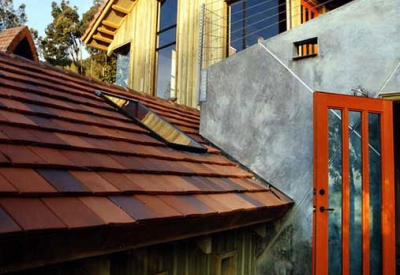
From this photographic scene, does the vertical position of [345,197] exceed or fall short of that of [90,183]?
it falls short

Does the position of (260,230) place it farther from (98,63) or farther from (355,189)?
(98,63)

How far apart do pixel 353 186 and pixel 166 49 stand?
644 cm

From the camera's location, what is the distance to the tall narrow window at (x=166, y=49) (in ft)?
29.2

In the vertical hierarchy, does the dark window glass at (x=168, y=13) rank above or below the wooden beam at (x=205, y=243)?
above

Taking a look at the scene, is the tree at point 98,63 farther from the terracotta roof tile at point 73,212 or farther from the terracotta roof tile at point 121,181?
the terracotta roof tile at point 73,212

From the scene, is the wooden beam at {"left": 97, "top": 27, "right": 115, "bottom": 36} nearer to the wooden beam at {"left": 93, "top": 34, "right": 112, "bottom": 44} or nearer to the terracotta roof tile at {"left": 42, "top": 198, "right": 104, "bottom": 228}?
the wooden beam at {"left": 93, "top": 34, "right": 112, "bottom": 44}

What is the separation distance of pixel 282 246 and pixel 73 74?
3.50m

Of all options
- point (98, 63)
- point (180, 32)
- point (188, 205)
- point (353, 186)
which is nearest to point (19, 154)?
point (188, 205)

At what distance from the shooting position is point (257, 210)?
11.5ft

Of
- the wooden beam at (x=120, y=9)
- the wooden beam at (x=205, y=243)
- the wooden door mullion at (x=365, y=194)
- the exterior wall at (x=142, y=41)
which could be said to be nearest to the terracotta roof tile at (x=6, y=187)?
the wooden beam at (x=205, y=243)

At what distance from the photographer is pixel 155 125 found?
4.43m

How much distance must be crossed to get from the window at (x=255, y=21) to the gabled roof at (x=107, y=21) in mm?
3378

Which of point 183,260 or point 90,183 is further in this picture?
point 183,260

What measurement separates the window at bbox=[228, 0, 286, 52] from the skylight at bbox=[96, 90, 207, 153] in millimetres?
3738
